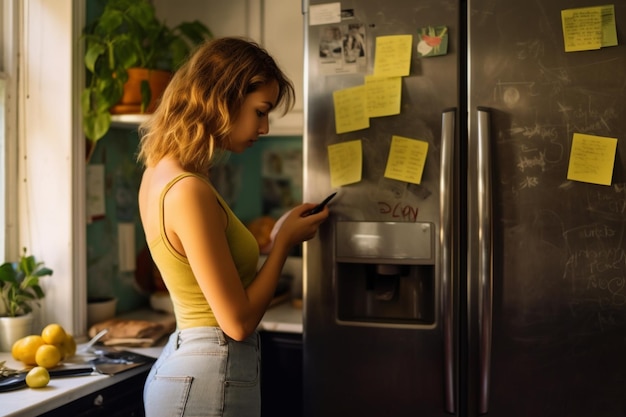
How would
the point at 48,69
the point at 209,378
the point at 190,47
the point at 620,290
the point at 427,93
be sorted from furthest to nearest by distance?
the point at 190,47 < the point at 48,69 < the point at 427,93 < the point at 620,290 < the point at 209,378

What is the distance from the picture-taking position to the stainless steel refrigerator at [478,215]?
1678mm

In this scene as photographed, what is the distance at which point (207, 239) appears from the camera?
133cm

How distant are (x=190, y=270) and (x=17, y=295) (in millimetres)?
906

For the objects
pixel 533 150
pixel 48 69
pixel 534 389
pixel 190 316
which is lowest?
pixel 534 389

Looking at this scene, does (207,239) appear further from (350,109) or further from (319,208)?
(350,109)

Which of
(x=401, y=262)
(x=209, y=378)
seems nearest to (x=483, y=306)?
(x=401, y=262)

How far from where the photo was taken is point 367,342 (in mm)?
1838

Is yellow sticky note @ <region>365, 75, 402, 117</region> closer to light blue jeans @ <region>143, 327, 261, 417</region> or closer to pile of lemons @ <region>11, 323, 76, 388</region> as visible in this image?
light blue jeans @ <region>143, 327, 261, 417</region>

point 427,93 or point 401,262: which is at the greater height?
point 427,93

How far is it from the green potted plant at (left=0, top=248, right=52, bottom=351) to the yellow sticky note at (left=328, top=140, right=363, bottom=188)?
3.04ft

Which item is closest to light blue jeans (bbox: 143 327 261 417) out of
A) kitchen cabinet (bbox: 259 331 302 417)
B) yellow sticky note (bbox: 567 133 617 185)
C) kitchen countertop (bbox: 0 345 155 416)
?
kitchen countertop (bbox: 0 345 155 416)

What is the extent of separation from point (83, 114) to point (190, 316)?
3.30 feet

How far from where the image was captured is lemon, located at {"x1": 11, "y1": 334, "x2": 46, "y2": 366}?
1.84 m

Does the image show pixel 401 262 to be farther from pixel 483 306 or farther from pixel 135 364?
pixel 135 364
